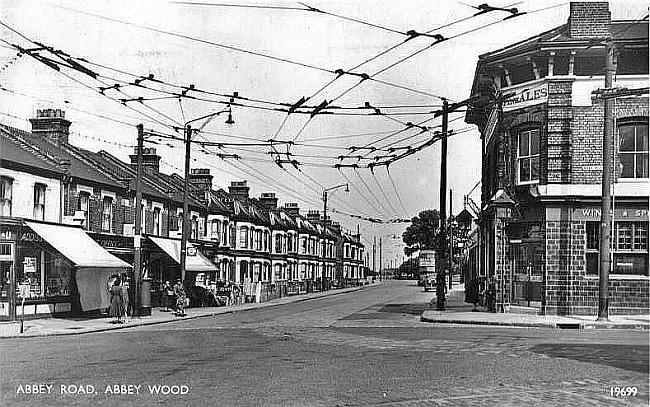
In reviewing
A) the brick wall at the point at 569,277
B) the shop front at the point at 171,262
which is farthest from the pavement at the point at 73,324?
the brick wall at the point at 569,277

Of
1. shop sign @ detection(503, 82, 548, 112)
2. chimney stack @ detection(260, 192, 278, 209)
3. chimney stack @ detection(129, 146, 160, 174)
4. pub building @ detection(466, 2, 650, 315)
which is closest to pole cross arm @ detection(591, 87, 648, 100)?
pub building @ detection(466, 2, 650, 315)

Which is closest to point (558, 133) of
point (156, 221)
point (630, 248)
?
point (630, 248)

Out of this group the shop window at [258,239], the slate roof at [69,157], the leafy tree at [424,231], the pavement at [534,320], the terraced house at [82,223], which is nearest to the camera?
the pavement at [534,320]

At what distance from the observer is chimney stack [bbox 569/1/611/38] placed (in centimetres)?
2564

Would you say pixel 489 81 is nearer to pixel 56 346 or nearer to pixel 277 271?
pixel 56 346

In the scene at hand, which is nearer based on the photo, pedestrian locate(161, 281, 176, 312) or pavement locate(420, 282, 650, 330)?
pavement locate(420, 282, 650, 330)

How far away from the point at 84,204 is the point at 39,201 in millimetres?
3129

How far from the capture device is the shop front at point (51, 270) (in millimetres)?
25250

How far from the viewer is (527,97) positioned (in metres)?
26.7

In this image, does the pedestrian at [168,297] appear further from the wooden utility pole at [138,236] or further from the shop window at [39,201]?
the shop window at [39,201]

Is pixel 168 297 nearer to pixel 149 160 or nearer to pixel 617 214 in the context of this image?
pixel 149 160

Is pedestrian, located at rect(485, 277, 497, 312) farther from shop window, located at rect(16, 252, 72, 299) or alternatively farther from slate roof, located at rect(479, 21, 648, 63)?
shop window, located at rect(16, 252, 72, 299)

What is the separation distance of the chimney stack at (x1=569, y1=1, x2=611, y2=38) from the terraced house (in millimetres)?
17278

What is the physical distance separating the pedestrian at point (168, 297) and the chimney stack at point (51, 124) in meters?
7.63
